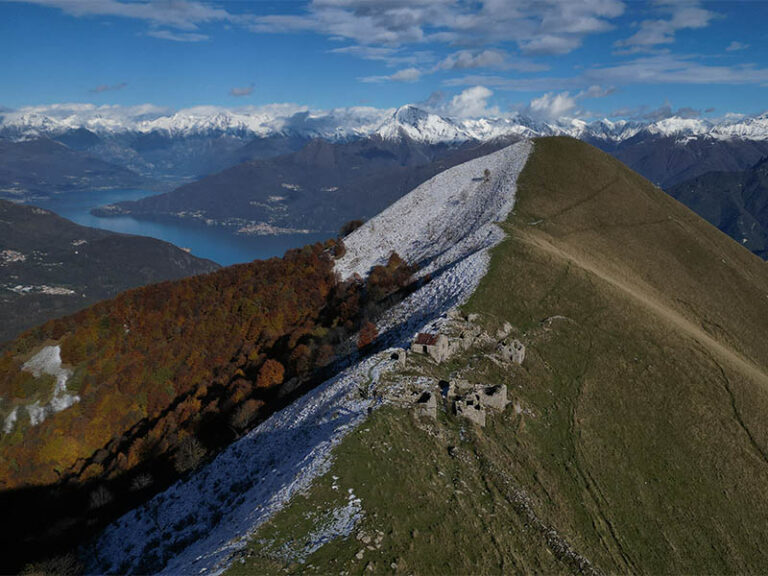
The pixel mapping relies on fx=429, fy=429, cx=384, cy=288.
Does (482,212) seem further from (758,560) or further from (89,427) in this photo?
(89,427)

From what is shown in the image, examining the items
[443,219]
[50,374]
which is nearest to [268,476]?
[443,219]

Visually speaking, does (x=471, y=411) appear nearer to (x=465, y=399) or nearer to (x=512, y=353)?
(x=465, y=399)

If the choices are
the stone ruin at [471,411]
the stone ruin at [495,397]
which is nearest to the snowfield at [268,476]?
the stone ruin at [471,411]

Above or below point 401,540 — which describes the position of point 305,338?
below

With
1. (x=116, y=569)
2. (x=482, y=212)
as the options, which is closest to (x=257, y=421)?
(x=116, y=569)

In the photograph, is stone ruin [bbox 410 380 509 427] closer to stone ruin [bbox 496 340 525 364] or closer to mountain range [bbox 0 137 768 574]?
mountain range [bbox 0 137 768 574]

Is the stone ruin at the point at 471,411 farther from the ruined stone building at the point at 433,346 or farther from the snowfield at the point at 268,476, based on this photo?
the ruined stone building at the point at 433,346

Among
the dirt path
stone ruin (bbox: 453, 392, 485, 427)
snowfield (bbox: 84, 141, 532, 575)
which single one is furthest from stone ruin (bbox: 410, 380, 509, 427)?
the dirt path
